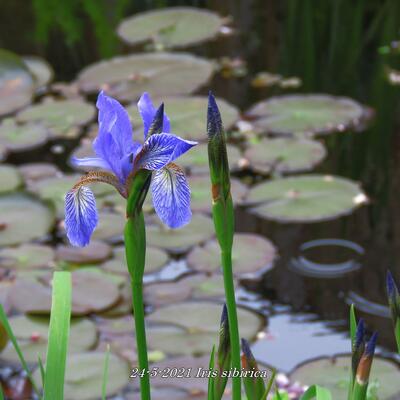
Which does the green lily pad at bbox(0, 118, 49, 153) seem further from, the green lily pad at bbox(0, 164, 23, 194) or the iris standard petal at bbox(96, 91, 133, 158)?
the iris standard petal at bbox(96, 91, 133, 158)

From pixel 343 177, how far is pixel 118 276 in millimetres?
822

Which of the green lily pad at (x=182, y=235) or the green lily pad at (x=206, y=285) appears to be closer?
the green lily pad at (x=206, y=285)

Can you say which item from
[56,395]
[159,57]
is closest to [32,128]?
[159,57]

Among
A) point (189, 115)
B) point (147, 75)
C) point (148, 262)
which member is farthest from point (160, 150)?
point (147, 75)

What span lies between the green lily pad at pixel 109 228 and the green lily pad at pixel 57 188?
0.15 metres

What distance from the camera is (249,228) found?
8.41 feet

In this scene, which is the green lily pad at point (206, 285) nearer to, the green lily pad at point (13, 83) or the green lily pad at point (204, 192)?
the green lily pad at point (204, 192)

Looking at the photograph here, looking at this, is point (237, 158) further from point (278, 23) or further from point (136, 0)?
point (136, 0)

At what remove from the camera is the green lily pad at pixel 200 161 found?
284 cm

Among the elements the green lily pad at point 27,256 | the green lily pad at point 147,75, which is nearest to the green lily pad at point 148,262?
the green lily pad at point 27,256

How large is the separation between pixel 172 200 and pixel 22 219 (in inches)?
73.0

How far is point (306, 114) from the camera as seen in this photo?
3.16 m

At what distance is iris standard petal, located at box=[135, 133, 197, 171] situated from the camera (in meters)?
0.82

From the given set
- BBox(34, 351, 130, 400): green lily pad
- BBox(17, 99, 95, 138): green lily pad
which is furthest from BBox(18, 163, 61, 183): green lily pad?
BBox(34, 351, 130, 400): green lily pad
